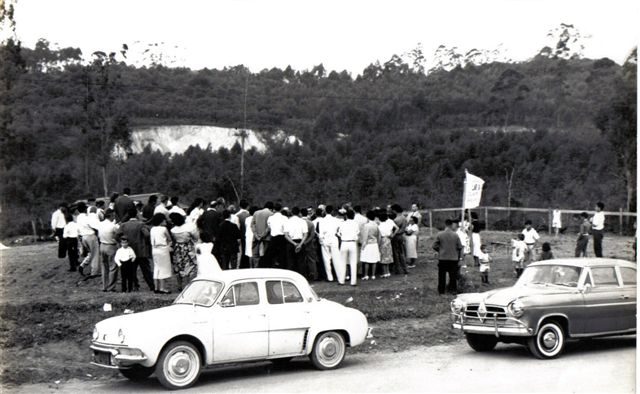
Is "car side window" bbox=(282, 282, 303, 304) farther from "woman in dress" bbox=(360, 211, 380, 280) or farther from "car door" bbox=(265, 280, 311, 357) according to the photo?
"woman in dress" bbox=(360, 211, 380, 280)

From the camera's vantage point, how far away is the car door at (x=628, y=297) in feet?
44.2

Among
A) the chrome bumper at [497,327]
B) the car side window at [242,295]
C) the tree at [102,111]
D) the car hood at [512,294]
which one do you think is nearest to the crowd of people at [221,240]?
the car side window at [242,295]

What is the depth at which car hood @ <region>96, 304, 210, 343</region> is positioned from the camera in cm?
1120

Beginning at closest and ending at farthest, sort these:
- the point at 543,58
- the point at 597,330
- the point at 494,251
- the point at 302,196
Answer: the point at 597,330 < the point at 494,251 < the point at 302,196 < the point at 543,58

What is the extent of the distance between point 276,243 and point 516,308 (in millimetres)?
7532

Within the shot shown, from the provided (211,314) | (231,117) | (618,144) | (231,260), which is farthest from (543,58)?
(211,314)

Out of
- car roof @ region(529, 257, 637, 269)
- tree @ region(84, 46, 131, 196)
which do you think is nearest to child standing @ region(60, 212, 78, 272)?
car roof @ region(529, 257, 637, 269)

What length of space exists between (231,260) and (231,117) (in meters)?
68.4

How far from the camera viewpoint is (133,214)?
713 inches

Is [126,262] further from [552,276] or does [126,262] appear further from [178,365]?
[552,276]

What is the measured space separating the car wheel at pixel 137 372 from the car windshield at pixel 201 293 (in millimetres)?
1180

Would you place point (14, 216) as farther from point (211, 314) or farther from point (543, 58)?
point (543, 58)

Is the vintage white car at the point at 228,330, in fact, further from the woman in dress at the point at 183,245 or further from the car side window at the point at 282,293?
the woman in dress at the point at 183,245

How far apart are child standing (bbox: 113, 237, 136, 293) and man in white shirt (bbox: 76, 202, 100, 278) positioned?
1.92m
